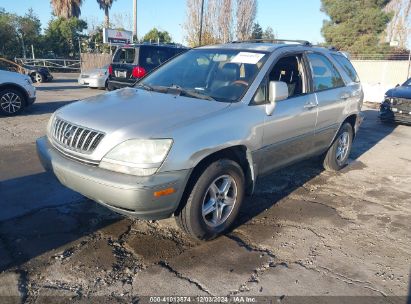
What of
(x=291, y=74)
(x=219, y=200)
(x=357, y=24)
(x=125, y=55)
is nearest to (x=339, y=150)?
(x=291, y=74)

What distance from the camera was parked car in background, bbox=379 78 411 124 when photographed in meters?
10.2

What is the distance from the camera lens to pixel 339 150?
5.95 metres

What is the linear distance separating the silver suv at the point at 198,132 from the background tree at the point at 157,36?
34.5 m

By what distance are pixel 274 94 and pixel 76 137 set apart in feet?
6.49

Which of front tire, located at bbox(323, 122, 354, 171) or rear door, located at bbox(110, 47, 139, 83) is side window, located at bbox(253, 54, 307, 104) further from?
rear door, located at bbox(110, 47, 139, 83)

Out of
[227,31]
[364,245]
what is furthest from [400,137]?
[227,31]

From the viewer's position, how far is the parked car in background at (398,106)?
1021cm

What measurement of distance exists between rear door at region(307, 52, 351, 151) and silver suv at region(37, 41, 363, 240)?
0.07 ft

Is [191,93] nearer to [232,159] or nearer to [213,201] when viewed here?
[232,159]

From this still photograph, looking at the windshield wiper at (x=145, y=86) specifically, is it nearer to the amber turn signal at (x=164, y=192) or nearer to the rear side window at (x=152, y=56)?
the amber turn signal at (x=164, y=192)

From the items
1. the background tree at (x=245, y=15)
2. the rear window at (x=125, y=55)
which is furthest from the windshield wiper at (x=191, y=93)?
the background tree at (x=245, y=15)

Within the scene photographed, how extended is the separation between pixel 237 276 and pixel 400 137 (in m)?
7.70

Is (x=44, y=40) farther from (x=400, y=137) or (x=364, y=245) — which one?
(x=364, y=245)

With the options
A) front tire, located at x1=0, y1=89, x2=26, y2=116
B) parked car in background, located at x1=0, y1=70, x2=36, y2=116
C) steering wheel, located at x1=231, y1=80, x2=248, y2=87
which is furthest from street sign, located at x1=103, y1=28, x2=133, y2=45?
steering wheel, located at x1=231, y1=80, x2=248, y2=87
